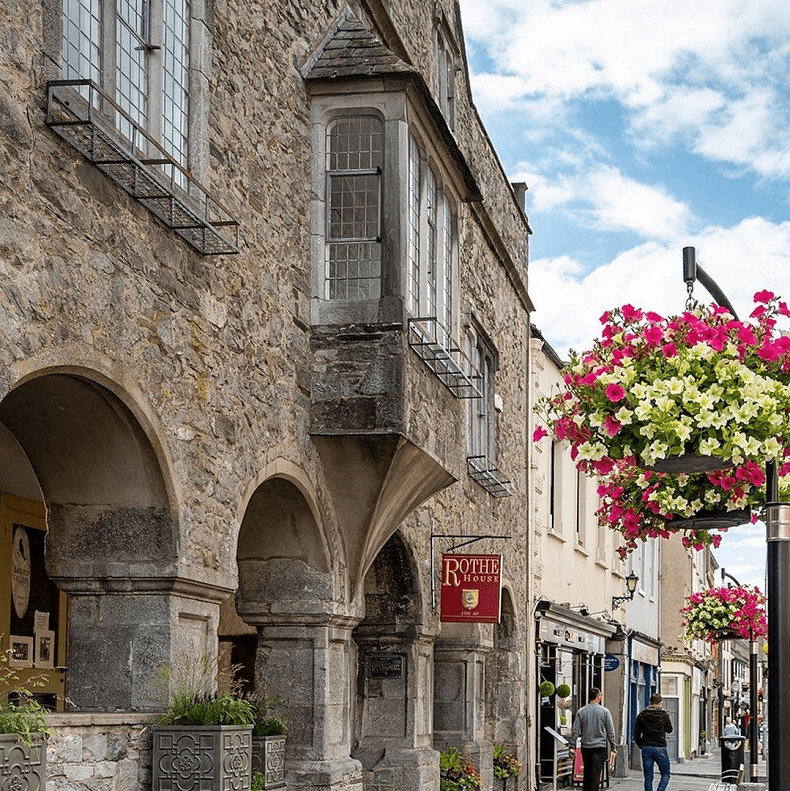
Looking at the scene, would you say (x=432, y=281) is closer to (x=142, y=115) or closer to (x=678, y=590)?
(x=142, y=115)

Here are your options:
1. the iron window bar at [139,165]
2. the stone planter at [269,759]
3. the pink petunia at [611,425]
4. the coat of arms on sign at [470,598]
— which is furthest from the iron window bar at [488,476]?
the pink petunia at [611,425]

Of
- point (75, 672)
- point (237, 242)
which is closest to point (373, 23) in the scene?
point (237, 242)

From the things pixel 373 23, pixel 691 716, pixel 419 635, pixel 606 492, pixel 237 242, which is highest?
pixel 373 23

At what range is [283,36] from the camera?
10.7 m

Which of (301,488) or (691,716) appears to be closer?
(301,488)

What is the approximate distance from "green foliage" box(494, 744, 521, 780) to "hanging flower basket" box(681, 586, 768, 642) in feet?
24.9

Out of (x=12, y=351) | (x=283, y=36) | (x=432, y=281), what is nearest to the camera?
(x=12, y=351)

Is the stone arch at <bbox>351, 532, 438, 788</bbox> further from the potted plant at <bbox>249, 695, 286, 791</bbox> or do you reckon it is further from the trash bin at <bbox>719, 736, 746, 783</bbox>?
the trash bin at <bbox>719, 736, 746, 783</bbox>

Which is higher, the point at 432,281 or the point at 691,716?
the point at 432,281

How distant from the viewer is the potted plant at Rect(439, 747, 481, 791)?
16172 millimetres

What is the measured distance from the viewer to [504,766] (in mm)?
19516

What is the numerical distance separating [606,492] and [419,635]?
21.6ft

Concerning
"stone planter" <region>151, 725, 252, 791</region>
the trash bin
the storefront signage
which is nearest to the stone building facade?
"stone planter" <region>151, 725, 252, 791</region>

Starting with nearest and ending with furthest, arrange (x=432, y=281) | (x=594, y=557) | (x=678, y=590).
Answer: (x=432, y=281) < (x=594, y=557) < (x=678, y=590)
